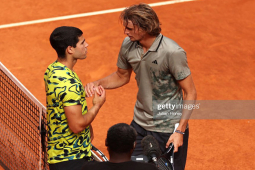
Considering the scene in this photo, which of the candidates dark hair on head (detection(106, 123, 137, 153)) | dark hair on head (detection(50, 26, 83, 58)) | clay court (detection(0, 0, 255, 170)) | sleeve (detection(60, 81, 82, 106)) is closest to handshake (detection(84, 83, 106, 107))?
sleeve (detection(60, 81, 82, 106))

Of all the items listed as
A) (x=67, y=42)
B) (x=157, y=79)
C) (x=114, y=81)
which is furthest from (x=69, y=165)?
(x=114, y=81)

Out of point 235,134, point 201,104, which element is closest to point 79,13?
point 201,104

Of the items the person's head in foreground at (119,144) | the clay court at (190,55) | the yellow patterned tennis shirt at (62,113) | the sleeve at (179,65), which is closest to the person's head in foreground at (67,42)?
the yellow patterned tennis shirt at (62,113)

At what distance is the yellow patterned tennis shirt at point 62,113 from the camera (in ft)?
14.1

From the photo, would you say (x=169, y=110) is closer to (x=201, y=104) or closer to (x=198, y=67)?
(x=201, y=104)

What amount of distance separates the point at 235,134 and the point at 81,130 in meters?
3.79

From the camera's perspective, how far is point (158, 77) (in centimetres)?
507

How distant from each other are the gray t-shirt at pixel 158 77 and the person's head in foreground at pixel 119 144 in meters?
1.37

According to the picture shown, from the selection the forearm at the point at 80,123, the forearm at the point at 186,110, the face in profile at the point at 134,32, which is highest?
the face in profile at the point at 134,32

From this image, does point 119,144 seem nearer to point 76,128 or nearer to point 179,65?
point 76,128

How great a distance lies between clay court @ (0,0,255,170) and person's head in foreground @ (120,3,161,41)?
2579 millimetres

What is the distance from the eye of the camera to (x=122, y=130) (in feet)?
12.3

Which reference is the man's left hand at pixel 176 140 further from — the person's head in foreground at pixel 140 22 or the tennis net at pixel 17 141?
the tennis net at pixel 17 141

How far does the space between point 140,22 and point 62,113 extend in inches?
50.8
